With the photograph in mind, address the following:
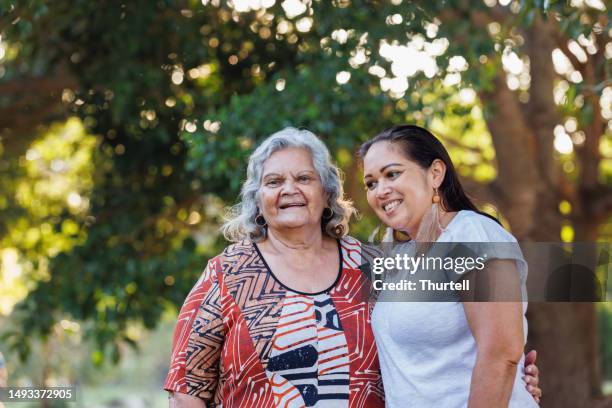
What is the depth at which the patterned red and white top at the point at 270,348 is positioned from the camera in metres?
3.13

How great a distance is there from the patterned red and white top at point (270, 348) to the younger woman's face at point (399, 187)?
1.63 ft

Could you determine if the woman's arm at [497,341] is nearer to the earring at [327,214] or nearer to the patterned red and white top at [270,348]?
the patterned red and white top at [270,348]

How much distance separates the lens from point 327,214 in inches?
140

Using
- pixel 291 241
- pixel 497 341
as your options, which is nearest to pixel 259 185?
pixel 291 241

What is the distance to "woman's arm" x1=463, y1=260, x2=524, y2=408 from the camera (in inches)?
99.6

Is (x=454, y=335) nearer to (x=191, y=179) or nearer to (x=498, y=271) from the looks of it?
(x=498, y=271)

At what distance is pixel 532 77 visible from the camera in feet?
26.4

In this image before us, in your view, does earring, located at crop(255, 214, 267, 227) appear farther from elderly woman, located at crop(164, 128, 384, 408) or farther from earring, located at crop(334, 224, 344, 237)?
earring, located at crop(334, 224, 344, 237)

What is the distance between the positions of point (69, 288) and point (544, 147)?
424 centimetres

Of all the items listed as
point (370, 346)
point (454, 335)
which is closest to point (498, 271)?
point (454, 335)

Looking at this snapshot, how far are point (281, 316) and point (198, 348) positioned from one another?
314 mm

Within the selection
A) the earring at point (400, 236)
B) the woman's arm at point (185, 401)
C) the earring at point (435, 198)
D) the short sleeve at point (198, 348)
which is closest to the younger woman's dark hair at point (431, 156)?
the earring at point (435, 198)

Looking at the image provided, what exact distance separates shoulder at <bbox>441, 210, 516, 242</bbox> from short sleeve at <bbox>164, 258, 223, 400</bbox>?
0.91 metres

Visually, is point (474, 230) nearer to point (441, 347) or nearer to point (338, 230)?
point (441, 347)
